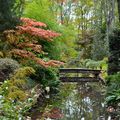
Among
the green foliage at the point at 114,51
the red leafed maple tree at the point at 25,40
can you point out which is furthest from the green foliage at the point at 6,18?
the green foliage at the point at 114,51

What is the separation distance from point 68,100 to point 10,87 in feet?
17.7

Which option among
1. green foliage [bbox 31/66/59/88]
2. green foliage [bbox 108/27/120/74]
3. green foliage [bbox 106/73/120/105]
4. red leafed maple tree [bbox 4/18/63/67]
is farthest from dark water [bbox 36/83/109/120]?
red leafed maple tree [bbox 4/18/63/67]

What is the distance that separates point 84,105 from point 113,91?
43.5 inches

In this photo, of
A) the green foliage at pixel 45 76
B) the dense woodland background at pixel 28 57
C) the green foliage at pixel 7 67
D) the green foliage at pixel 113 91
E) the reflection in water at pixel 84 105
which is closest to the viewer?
the dense woodland background at pixel 28 57

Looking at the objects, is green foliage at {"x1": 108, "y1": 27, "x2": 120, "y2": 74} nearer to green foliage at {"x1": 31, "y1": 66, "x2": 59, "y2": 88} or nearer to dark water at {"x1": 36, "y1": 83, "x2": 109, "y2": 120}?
dark water at {"x1": 36, "y1": 83, "x2": 109, "y2": 120}

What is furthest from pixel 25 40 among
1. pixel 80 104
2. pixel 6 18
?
pixel 80 104

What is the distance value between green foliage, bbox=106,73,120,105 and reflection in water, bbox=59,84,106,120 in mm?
361

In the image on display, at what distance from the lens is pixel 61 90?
1659cm

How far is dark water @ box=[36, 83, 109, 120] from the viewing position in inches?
422

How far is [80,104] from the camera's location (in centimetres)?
1293

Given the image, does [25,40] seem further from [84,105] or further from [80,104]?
[84,105]

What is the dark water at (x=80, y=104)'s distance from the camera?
10.7 metres

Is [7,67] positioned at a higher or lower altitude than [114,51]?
lower

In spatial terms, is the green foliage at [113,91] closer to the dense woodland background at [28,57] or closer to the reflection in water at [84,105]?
the dense woodland background at [28,57]
